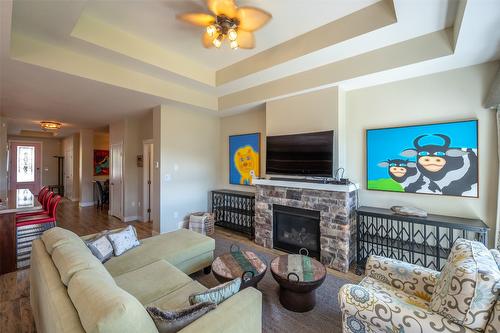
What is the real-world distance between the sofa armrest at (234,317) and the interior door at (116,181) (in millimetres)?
5415

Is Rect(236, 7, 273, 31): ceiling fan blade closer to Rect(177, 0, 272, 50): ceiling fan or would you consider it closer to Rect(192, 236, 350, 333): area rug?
Rect(177, 0, 272, 50): ceiling fan

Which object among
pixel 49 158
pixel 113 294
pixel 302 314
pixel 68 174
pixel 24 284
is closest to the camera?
pixel 113 294

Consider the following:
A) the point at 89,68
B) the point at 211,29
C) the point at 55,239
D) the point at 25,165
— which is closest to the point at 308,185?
the point at 211,29

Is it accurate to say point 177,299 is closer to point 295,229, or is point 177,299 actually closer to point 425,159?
point 295,229

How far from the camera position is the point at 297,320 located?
2.08 meters

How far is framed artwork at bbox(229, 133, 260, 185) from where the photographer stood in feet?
15.5

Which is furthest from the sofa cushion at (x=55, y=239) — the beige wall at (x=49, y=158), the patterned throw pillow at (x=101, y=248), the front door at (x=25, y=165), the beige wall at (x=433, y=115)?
the beige wall at (x=49, y=158)

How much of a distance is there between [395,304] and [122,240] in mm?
2632

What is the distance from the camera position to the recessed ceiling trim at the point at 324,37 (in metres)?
2.31

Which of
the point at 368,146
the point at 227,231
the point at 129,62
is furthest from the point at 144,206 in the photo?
the point at 368,146

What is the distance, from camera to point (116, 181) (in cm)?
601

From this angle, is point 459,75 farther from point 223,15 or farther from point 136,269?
point 136,269

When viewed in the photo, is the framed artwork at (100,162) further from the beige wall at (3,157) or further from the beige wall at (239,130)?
the beige wall at (239,130)

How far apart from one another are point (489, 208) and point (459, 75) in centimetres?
162
